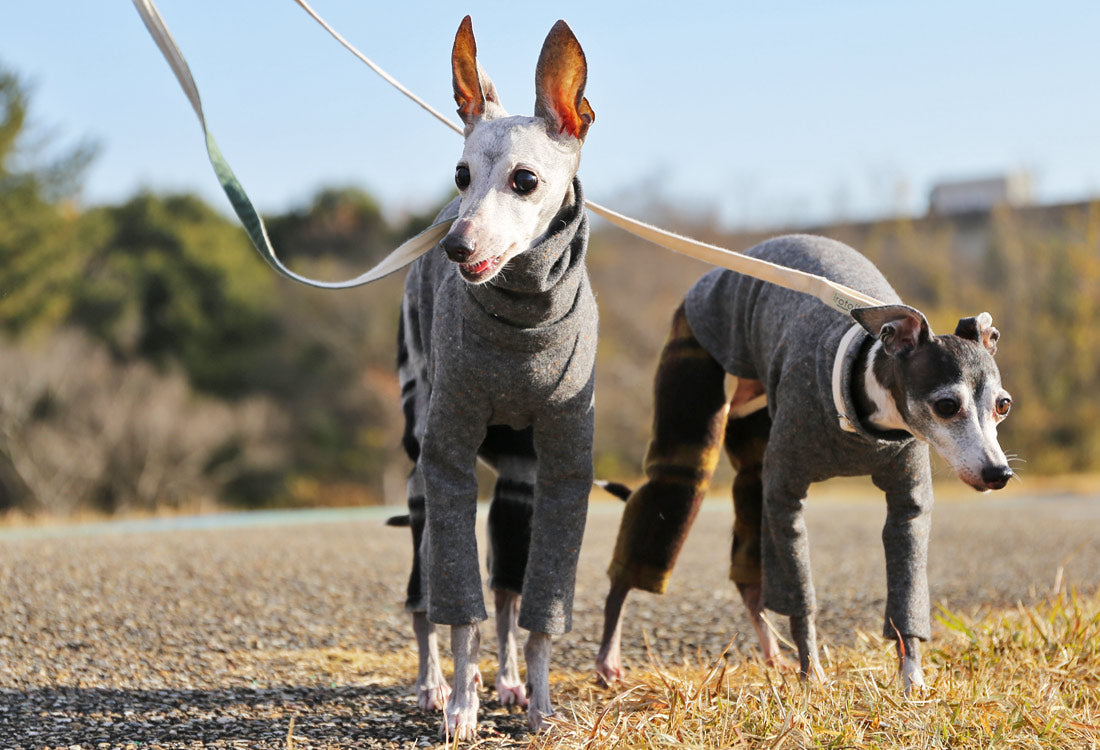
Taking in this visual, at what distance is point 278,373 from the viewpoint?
2862cm

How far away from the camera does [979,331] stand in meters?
3.38

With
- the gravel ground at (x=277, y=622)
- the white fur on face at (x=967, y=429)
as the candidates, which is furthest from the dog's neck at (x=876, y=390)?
the gravel ground at (x=277, y=622)

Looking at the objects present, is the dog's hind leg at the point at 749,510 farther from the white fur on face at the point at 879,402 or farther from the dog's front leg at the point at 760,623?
the white fur on face at the point at 879,402

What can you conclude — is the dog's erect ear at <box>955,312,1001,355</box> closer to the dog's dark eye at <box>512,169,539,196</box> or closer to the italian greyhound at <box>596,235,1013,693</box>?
the italian greyhound at <box>596,235,1013,693</box>

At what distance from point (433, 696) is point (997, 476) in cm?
215

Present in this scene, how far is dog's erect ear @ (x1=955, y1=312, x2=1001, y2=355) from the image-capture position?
338cm

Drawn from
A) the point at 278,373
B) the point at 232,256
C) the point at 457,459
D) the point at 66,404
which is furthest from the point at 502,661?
the point at 232,256

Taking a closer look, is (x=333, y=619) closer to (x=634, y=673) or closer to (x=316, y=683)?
(x=316, y=683)

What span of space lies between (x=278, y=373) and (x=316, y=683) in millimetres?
25108

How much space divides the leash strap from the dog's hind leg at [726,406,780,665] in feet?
5.38

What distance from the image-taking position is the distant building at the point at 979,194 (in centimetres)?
3189

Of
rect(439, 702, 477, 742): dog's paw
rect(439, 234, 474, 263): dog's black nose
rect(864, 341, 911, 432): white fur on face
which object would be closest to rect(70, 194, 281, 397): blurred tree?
rect(439, 702, 477, 742): dog's paw

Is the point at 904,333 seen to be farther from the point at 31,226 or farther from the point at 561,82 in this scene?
the point at 31,226

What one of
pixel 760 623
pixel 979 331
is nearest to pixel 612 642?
pixel 760 623
